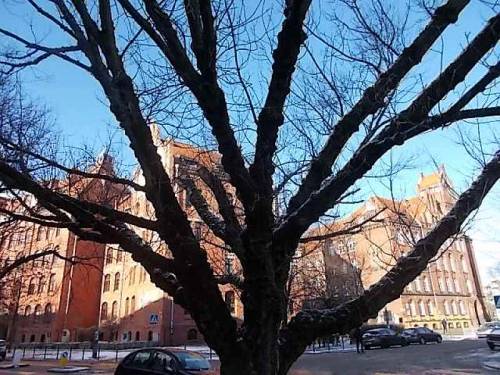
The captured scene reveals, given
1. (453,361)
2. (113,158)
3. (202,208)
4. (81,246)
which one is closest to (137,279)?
(81,246)

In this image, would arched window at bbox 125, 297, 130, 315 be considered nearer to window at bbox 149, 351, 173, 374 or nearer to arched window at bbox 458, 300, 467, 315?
window at bbox 149, 351, 173, 374

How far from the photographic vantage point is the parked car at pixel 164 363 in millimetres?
10328

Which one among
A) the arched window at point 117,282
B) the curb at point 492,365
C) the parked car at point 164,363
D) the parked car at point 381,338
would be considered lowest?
the curb at point 492,365

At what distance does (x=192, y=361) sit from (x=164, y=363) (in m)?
0.67

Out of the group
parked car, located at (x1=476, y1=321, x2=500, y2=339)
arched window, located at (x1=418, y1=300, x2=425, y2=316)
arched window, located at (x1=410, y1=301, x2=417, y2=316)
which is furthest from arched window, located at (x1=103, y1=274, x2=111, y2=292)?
parked car, located at (x1=476, y1=321, x2=500, y2=339)

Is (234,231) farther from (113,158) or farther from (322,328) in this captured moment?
(113,158)

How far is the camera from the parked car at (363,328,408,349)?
3203 cm

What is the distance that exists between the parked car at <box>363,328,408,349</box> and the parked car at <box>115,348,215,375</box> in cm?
2387

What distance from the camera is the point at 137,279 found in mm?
47688

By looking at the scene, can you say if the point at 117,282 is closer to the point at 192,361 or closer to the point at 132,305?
the point at 132,305

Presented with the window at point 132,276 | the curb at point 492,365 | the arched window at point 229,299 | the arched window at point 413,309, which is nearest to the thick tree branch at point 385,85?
the arched window at point 229,299

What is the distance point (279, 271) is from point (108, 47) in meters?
2.81

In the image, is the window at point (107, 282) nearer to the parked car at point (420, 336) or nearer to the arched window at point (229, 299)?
the arched window at point (229, 299)

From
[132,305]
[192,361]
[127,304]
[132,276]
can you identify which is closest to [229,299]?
[192,361]
